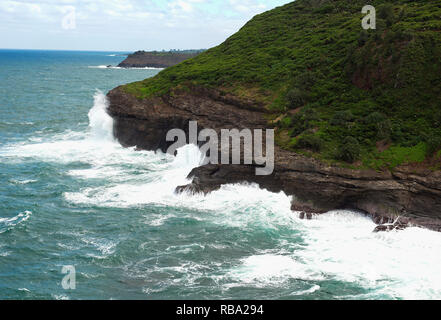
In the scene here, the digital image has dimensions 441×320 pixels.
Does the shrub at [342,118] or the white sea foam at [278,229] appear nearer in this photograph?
the white sea foam at [278,229]

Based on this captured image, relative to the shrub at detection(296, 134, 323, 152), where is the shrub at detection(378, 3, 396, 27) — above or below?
above

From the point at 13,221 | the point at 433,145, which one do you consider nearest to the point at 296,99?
the point at 433,145

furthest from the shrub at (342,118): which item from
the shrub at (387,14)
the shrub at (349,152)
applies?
the shrub at (387,14)

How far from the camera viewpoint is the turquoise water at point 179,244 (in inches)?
959

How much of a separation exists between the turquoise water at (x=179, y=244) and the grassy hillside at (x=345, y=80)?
6.61 metres

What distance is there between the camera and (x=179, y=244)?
2928 centimetres

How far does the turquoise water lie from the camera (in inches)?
959

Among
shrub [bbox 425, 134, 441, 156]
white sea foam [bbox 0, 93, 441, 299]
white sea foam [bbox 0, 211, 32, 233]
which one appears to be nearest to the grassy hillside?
shrub [bbox 425, 134, 441, 156]

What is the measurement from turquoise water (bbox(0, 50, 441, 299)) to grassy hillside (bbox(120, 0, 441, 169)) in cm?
661

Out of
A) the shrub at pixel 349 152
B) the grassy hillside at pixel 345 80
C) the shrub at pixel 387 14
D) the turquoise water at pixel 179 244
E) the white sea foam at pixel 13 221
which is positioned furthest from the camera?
the shrub at pixel 387 14

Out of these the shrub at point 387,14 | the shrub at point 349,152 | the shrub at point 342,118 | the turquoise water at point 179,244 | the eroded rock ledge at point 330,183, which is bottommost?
the turquoise water at point 179,244

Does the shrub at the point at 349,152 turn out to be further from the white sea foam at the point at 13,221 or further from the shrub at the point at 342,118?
the white sea foam at the point at 13,221

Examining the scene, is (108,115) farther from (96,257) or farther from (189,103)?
(96,257)

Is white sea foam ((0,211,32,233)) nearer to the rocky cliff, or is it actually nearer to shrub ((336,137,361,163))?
the rocky cliff
